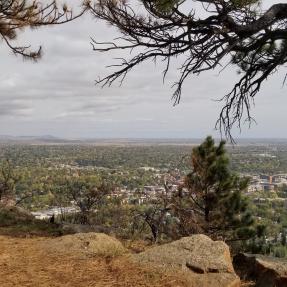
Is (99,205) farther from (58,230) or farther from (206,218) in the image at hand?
(58,230)

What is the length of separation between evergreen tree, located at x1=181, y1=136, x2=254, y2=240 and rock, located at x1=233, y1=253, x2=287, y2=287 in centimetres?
814

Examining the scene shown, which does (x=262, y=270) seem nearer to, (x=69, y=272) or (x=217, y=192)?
(x=69, y=272)

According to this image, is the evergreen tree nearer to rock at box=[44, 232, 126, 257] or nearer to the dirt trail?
rock at box=[44, 232, 126, 257]

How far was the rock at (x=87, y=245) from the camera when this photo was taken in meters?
5.24

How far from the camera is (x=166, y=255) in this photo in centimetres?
501

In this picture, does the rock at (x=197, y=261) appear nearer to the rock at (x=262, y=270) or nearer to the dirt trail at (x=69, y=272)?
the dirt trail at (x=69, y=272)

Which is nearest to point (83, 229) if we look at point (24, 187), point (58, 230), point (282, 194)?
point (58, 230)

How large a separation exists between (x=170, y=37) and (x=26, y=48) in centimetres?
299

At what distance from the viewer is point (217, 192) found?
49.1 feet

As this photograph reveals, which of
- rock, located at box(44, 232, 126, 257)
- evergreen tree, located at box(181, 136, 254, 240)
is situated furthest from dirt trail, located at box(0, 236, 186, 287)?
evergreen tree, located at box(181, 136, 254, 240)

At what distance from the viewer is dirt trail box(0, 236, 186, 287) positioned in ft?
14.5

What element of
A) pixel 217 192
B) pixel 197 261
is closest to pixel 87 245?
pixel 197 261

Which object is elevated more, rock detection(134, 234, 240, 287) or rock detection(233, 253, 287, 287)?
rock detection(134, 234, 240, 287)

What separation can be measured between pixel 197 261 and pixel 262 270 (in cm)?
107
